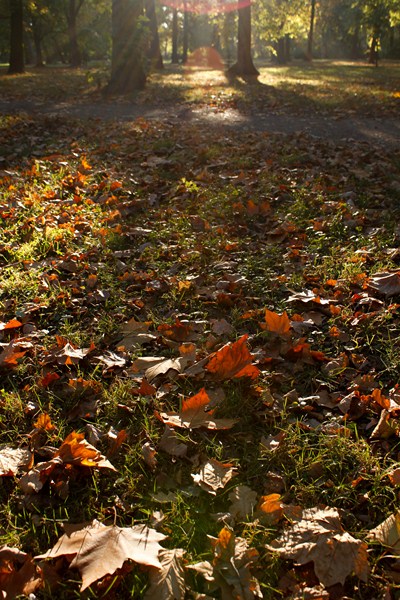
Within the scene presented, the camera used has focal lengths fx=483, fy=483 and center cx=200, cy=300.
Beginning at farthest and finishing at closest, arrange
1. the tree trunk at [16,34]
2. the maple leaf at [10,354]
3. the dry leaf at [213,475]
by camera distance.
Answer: the tree trunk at [16,34]
the maple leaf at [10,354]
the dry leaf at [213,475]

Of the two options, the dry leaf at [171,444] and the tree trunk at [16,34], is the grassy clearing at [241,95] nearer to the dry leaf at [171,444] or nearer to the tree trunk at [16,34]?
the tree trunk at [16,34]

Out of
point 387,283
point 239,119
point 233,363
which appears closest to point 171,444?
point 233,363

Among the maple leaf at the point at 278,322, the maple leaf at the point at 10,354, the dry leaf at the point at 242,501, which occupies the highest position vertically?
the maple leaf at the point at 278,322

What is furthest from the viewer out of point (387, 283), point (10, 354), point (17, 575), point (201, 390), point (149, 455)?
point (387, 283)

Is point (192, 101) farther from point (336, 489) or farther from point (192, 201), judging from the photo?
point (336, 489)

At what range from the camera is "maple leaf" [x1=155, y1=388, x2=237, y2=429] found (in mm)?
2287

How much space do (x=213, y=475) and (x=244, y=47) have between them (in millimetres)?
21788

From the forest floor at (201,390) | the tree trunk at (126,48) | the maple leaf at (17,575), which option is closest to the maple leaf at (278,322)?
the forest floor at (201,390)

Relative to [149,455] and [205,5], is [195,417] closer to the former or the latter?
[149,455]

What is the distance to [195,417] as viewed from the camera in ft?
7.60

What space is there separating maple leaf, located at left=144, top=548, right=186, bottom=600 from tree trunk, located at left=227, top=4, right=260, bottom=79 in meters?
21.7

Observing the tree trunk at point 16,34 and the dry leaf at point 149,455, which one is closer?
the dry leaf at point 149,455

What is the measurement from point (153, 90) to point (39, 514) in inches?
667

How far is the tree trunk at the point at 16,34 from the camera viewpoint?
69.4 feet
